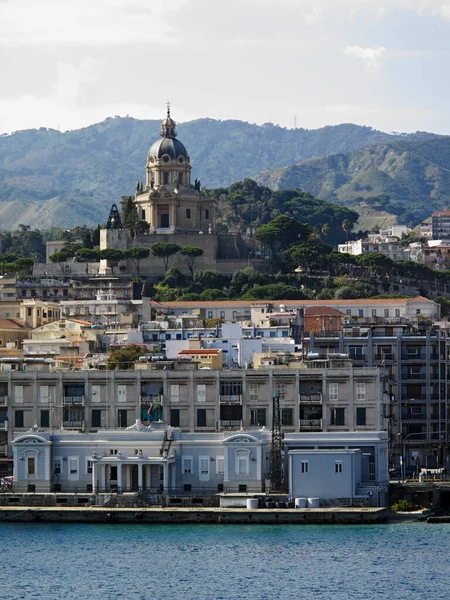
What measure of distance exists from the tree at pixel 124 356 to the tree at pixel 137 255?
220 feet

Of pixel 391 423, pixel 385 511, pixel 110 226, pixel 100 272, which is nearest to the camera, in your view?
pixel 385 511

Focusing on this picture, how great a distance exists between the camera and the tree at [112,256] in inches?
7195

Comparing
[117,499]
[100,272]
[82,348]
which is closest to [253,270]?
[100,272]

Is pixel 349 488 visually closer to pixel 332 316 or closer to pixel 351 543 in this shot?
pixel 351 543

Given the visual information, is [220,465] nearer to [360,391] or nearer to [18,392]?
[360,391]

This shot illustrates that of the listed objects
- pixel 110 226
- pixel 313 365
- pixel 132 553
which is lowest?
pixel 132 553

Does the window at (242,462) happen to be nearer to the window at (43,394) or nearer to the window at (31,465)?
the window at (31,465)

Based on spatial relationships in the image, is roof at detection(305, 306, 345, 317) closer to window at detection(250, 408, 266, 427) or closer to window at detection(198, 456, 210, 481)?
window at detection(250, 408, 266, 427)

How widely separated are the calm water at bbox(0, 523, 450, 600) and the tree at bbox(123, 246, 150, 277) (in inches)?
4147

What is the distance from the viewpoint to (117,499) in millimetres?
81938

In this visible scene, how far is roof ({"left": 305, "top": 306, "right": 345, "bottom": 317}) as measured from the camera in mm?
144625

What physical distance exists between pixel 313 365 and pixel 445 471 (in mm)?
10362

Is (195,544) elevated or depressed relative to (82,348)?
depressed

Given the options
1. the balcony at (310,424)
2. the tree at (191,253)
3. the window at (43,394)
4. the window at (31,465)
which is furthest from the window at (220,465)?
the tree at (191,253)
